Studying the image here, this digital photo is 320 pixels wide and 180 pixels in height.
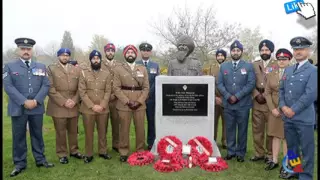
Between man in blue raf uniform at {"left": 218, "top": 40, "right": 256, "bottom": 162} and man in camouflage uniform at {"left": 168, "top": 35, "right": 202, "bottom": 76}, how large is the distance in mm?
449

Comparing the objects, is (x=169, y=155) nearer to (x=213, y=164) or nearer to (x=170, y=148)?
(x=170, y=148)

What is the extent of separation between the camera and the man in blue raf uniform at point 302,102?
375 centimetres

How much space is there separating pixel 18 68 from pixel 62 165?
1653 millimetres

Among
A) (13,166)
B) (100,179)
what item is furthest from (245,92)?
(13,166)

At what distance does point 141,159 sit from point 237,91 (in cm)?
189

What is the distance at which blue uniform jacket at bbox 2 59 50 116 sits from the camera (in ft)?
14.3

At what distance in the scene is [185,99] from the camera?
5.04m

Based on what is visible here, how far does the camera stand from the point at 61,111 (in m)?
4.98

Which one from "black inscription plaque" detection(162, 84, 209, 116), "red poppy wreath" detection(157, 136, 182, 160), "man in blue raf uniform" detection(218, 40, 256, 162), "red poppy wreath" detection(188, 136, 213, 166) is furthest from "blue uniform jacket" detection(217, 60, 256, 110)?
"red poppy wreath" detection(157, 136, 182, 160)

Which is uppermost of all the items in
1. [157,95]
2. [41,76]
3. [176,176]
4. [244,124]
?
[41,76]

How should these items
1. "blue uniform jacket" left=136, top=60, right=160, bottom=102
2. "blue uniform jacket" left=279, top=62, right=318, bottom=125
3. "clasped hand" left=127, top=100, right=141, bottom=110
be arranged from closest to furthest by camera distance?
"blue uniform jacket" left=279, top=62, right=318, bottom=125, "clasped hand" left=127, top=100, right=141, bottom=110, "blue uniform jacket" left=136, top=60, right=160, bottom=102

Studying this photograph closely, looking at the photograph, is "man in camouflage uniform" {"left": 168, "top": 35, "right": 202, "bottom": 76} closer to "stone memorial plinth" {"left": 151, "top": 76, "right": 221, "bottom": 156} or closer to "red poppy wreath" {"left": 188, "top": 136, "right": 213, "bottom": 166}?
"stone memorial plinth" {"left": 151, "top": 76, "right": 221, "bottom": 156}

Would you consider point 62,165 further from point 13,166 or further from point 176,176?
point 176,176

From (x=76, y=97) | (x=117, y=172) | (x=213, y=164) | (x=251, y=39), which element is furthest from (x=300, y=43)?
(x=251, y=39)
